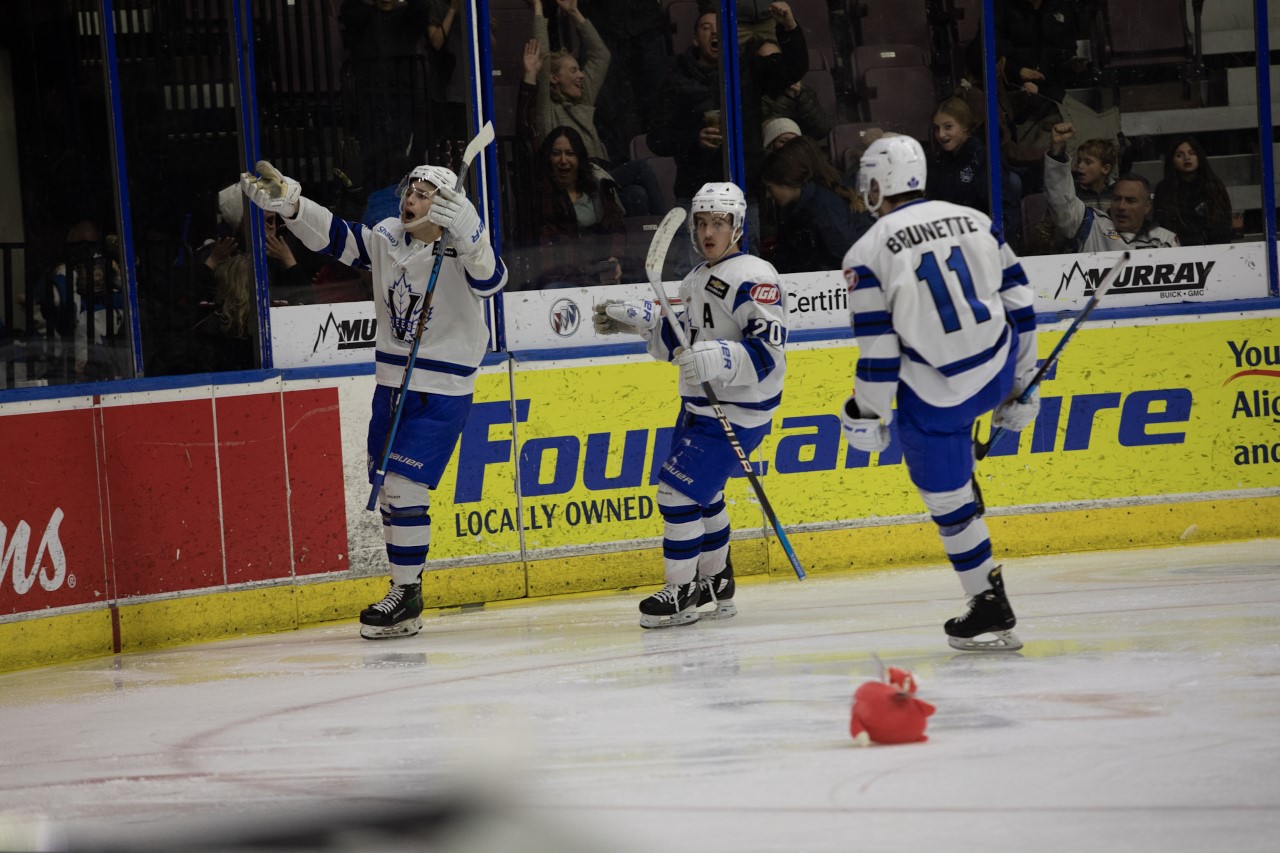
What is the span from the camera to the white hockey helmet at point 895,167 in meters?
4.18

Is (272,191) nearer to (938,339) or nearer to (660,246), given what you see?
(660,246)

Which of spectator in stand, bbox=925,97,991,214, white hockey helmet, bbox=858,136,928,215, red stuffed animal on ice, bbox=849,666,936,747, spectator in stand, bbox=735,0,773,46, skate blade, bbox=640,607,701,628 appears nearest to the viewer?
red stuffed animal on ice, bbox=849,666,936,747

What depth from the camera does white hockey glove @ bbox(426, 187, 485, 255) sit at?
4.97 meters

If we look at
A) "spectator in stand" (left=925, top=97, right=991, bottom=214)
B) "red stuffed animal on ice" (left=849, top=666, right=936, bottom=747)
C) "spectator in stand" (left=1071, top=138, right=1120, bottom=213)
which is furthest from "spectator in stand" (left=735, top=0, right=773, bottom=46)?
"red stuffed animal on ice" (left=849, top=666, right=936, bottom=747)

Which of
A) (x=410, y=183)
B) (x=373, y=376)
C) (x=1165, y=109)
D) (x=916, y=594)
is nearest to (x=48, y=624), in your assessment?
(x=373, y=376)

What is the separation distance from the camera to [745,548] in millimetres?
6250

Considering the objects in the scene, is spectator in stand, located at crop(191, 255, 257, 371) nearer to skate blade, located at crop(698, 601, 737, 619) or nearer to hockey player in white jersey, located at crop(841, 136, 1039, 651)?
skate blade, located at crop(698, 601, 737, 619)

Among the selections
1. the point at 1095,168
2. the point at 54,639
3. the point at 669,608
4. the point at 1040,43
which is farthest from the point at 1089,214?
the point at 54,639

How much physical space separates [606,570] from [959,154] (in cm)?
239

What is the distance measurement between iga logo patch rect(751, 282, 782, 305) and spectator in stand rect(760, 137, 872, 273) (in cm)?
172

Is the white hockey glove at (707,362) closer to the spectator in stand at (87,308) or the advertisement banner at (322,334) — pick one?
the advertisement banner at (322,334)

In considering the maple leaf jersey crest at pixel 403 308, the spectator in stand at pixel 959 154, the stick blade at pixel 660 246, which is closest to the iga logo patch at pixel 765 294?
the stick blade at pixel 660 246

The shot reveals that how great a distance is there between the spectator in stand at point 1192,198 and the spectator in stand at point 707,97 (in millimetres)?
1668

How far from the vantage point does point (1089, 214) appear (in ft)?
22.3
